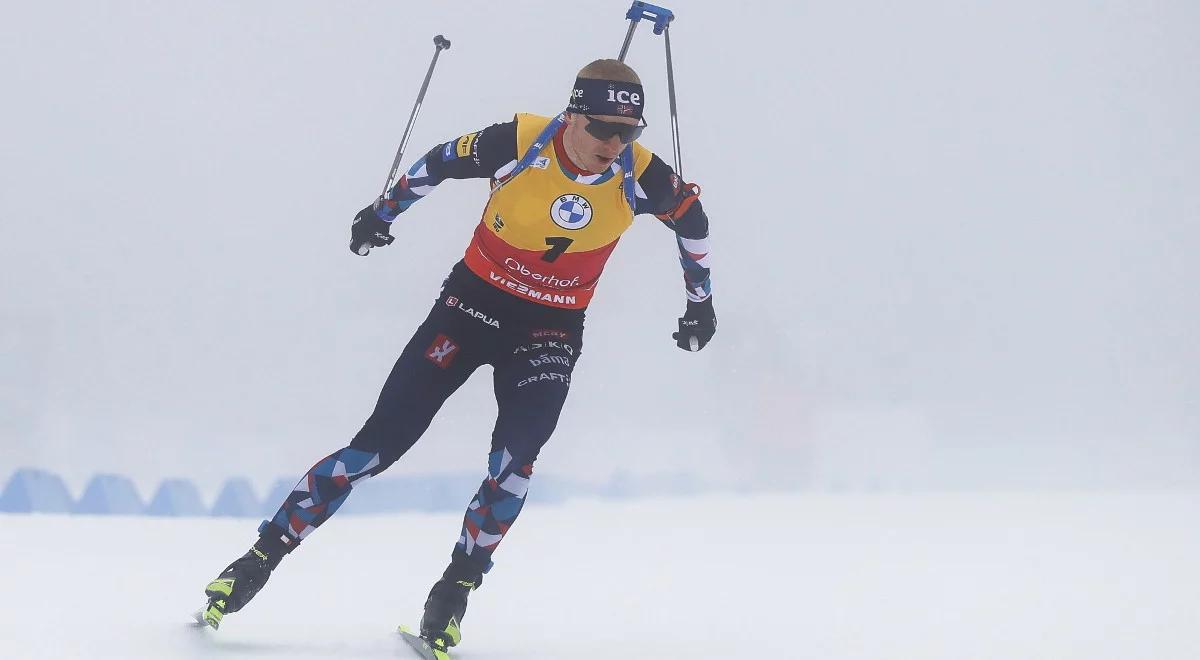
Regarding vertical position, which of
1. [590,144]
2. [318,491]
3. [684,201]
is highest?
[684,201]

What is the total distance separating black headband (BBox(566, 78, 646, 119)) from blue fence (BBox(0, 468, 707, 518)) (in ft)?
12.0

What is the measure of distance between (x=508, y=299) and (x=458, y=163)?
0.45m

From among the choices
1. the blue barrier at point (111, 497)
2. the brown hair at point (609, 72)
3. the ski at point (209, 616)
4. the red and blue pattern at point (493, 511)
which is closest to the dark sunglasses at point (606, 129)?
the brown hair at point (609, 72)

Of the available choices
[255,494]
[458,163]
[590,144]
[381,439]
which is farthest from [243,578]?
[255,494]

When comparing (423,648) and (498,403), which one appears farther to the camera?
(498,403)

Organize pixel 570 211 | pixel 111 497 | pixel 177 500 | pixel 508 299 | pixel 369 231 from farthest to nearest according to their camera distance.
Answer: pixel 177 500
pixel 111 497
pixel 369 231
pixel 508 299
pixel 570 211

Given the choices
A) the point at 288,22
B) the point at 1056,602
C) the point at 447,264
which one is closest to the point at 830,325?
the point at 447,264

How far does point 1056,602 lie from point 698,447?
2993 millimetres

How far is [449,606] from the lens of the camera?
357 centimetres

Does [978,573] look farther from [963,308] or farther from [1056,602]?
[963,308]

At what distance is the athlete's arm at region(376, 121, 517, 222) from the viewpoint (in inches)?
146

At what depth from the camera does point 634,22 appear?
4.22 metres

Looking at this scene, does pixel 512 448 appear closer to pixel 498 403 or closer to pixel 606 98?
pixel 498 403

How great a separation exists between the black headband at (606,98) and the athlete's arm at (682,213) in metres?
0.24
